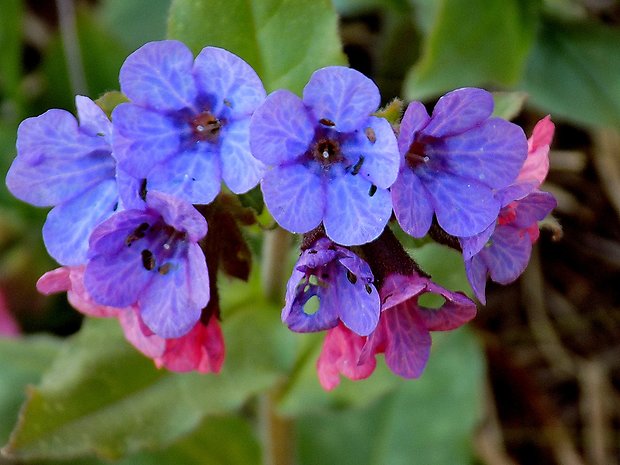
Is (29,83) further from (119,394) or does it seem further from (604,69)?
(604,69)

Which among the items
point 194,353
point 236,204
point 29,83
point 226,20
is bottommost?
point 29,83

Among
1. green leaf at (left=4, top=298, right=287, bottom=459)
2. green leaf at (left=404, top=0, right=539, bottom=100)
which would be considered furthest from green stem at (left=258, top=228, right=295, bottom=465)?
green leaf at (left=404, top=0, right=539, bottom=100)

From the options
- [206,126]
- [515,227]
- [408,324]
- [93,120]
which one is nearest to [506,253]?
[515,227]

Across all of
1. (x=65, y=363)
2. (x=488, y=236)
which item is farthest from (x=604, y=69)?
(x=65, y=363)

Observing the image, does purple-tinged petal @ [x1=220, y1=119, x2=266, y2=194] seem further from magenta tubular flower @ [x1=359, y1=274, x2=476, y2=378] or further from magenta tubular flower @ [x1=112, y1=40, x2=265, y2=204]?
magenta tubular flower @ [x1=359, y1=274, x2=476, y2=378]

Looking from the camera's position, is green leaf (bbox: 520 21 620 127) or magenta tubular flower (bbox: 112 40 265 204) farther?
green leaf (bbox: 520 21 620 127)

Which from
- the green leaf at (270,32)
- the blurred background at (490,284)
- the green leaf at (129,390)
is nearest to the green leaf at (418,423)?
the blurred background at (490,284)
